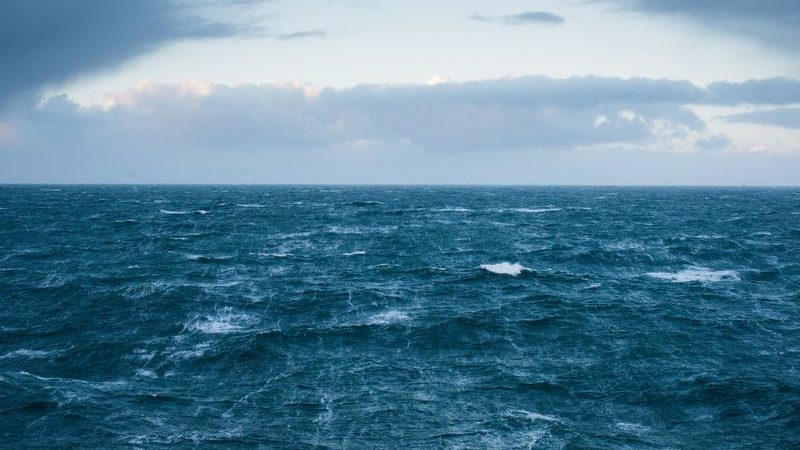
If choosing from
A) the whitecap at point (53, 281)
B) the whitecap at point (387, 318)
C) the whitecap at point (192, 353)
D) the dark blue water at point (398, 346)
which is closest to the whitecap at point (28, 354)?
the dark blue water at point (398, 346)

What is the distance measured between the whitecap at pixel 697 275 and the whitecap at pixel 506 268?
49.6ft

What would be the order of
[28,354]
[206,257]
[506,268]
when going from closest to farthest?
[28,354] < [506,268] < [206,257]

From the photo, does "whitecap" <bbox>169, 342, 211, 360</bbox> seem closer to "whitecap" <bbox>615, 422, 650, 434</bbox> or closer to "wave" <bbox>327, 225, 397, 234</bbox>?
"whitecap" <bbox>615, 422, 650, 434</bbox>

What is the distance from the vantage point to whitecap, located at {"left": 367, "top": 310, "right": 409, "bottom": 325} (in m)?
48.5

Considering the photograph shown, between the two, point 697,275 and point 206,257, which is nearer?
point 697,275

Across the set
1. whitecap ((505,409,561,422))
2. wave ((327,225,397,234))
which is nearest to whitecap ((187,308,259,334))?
whitecap ((505,409,561,422))

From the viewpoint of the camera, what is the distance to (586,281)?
6469 cm

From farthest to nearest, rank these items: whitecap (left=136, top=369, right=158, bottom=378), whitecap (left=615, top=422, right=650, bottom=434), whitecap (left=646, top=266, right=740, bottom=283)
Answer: whitecap (left=646, top=266, right=740, bottom=283) < whitecap (left=136, top=369, right=158, bottom=378) < whitecap (left=615, top=422, right=650, bottom=434)

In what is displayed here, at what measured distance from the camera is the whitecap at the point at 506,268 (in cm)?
6862

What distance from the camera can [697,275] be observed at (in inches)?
2680

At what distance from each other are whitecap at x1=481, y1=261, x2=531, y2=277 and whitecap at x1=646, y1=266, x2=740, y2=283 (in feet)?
49.6

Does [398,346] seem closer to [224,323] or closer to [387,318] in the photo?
[387,318]

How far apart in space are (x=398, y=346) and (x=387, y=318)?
23.1 ft

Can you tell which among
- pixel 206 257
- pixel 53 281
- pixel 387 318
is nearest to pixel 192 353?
pixel 387 318
